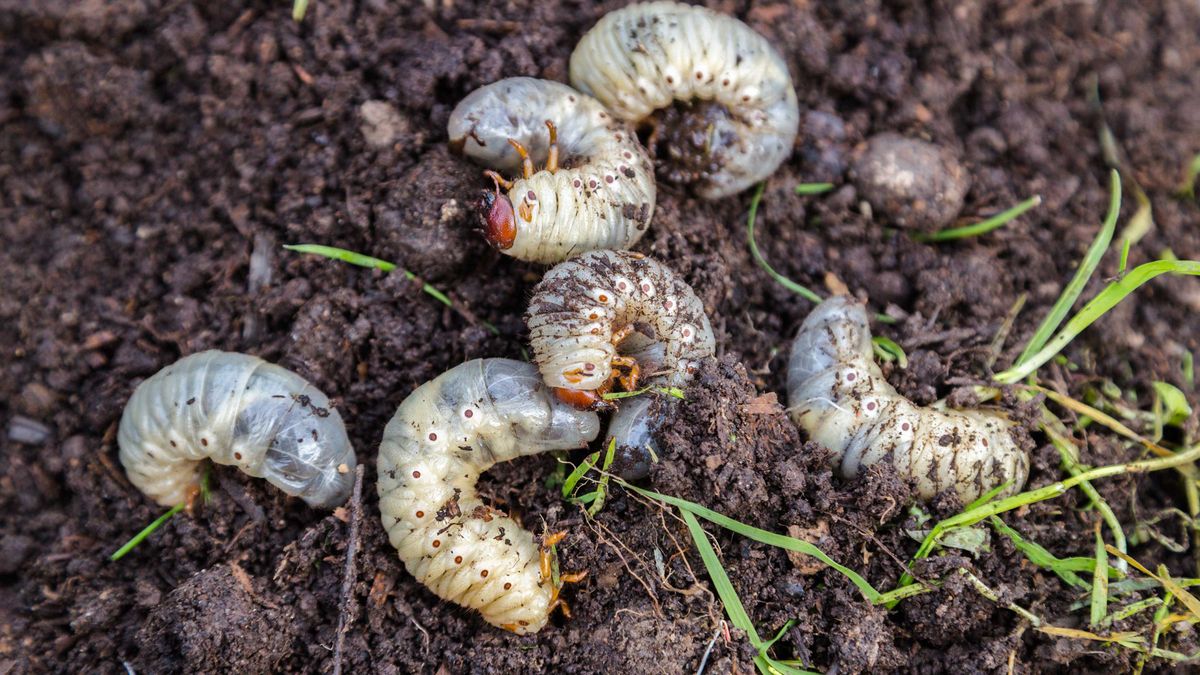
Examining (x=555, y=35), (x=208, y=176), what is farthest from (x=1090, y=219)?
(x=208, y=176)

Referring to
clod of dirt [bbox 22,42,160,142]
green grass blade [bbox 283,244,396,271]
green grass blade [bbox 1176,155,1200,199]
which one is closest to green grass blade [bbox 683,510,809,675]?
green grass blade [bbox 283,244,396,271]

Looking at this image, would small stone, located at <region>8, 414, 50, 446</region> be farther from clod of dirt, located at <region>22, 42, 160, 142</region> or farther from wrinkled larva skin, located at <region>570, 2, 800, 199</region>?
wrinkled larva skin, located at <region>570, 2, 800, 199</region>

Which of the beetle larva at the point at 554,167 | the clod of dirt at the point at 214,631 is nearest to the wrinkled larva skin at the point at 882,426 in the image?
the beetle larva at the point at 554,167

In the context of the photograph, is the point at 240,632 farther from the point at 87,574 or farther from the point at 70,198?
the point at 70,198

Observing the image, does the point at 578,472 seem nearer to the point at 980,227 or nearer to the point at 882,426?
the point at 882,426

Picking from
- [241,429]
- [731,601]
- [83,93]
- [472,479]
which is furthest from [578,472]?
[83,93]

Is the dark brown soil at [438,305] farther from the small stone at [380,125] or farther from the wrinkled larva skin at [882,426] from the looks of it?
the wrinkled larva skin at [882,426]

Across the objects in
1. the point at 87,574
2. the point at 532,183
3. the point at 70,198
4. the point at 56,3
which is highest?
the point at 56,3
